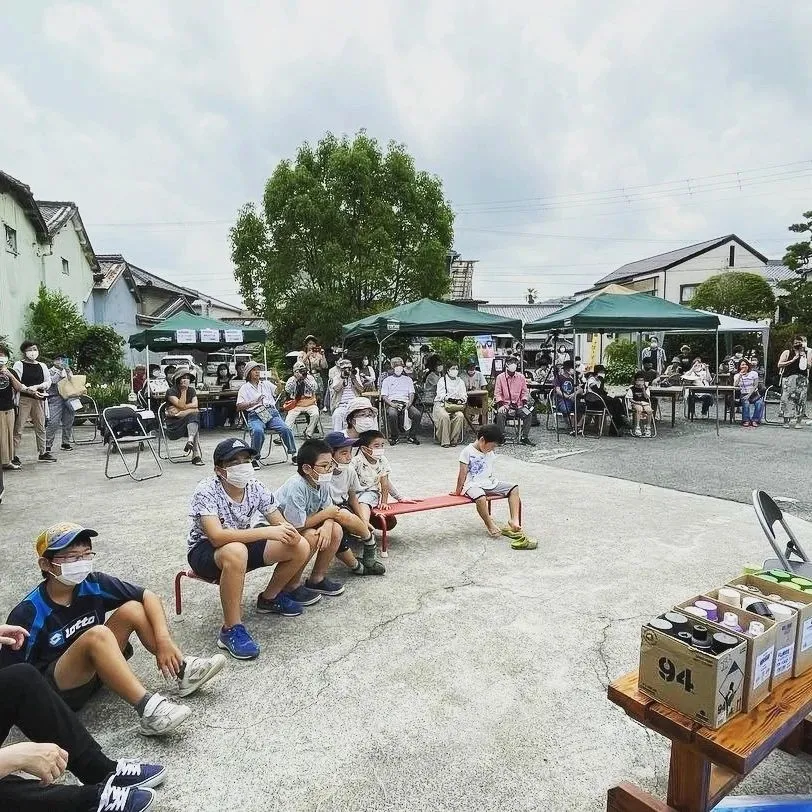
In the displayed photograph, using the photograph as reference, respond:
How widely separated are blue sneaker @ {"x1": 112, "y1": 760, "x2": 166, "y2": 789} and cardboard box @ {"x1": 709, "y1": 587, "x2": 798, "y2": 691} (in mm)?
2149

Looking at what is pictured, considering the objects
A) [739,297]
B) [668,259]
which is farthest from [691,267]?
[739,297]

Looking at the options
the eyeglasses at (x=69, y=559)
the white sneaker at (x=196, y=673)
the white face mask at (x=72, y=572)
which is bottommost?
the white sneaker at (x=196, y=673)

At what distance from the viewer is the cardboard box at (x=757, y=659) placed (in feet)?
5.86

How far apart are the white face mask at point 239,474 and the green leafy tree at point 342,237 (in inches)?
563

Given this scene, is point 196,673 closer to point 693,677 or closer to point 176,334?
point 693,677

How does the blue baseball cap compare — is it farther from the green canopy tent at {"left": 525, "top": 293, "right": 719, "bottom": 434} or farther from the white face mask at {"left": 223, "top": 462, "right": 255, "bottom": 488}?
the green canopy tent at {"left": 525, "top": 293, "right": 719, "bottom": 434}

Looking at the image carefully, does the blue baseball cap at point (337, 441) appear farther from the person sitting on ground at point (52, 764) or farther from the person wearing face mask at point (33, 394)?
the person wearing face mask at point (33, 394)

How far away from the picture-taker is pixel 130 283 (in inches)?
1017

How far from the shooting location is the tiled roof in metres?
35.1

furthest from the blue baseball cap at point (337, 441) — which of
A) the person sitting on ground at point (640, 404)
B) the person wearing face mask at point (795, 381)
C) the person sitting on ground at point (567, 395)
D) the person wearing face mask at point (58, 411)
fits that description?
the person wearing face mask at point (795, 381)

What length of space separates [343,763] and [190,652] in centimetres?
124

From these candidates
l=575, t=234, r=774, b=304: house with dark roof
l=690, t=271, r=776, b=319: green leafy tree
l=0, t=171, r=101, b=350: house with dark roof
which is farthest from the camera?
l=575, t=234, r=774, b=304: house with dark roof

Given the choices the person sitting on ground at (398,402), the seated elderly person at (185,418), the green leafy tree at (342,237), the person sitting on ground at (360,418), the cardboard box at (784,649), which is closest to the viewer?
the cardboard box at (784,649)

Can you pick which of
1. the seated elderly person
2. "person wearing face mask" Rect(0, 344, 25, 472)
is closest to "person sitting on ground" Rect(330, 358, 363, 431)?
the seated elderly person
